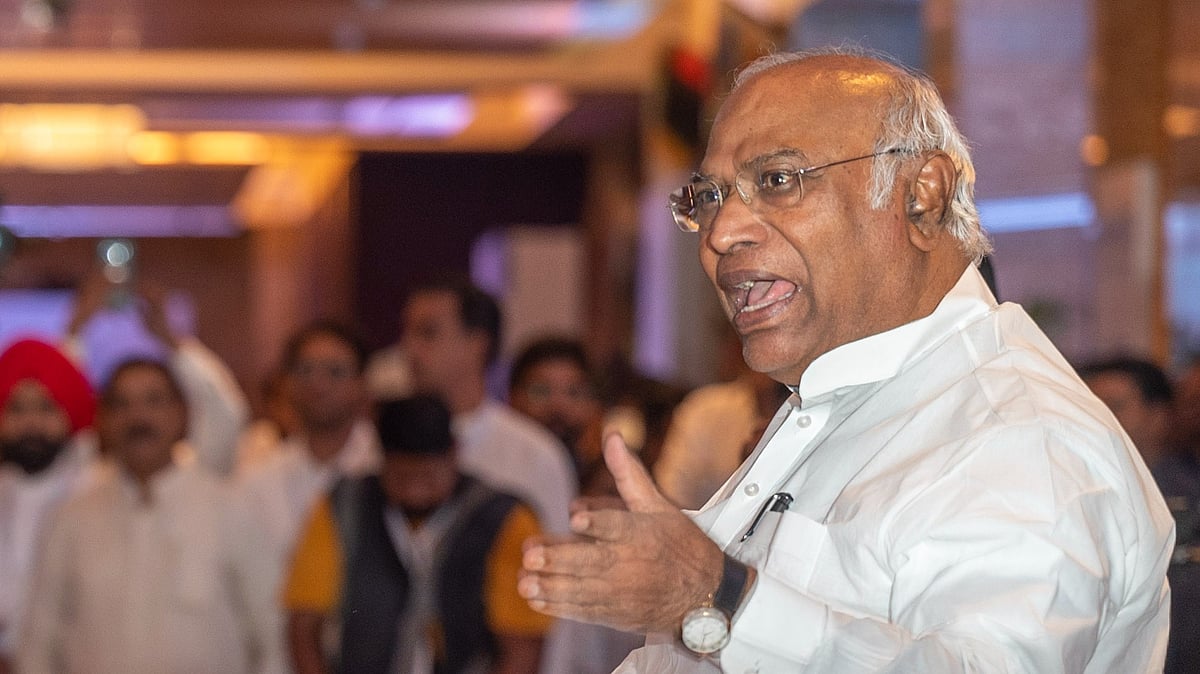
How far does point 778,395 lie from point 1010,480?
1587 millimetres

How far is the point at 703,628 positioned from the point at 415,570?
245cm

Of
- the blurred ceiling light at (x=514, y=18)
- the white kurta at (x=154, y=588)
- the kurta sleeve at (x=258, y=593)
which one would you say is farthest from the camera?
the blurred ceiling light at (x=514, y=18)

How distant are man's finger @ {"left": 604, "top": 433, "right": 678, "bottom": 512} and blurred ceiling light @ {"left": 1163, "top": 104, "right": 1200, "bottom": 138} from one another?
3.66 metres

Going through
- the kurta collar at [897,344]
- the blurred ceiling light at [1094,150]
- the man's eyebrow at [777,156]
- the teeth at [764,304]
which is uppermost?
the blurred ceiling light at [1094,150]

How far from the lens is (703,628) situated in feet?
5.16

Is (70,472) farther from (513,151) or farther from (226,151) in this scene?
→ (226,151)

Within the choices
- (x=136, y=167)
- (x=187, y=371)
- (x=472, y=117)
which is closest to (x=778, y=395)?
(x=187, y=371)

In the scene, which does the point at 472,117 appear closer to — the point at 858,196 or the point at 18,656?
the point at 18,656

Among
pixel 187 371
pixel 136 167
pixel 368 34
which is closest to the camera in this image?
pixel 187 371

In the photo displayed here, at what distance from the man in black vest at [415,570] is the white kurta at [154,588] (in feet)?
1.41

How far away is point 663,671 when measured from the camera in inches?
76.4

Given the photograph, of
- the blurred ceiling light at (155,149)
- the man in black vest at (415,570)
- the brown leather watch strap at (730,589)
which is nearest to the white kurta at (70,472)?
the man in black vest at (415,570)

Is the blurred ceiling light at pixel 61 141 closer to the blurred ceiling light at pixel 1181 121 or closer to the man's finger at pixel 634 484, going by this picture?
the blurred ceiling light at pixel 1181 121

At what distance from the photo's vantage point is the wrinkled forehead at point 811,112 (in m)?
1.86
